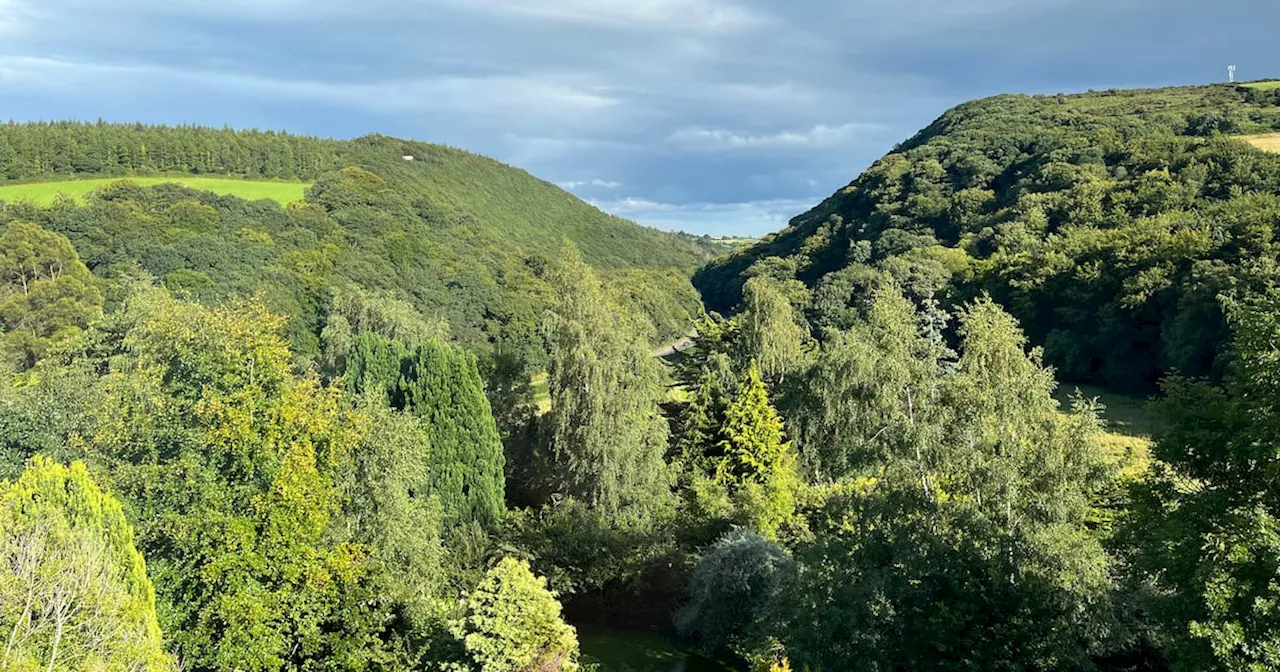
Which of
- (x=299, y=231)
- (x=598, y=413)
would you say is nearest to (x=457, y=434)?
(x=598, y=413)

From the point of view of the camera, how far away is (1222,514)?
10.5 meters

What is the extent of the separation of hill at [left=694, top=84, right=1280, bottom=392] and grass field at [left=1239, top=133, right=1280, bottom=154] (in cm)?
204

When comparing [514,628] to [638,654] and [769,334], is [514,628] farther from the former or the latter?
[769,334]

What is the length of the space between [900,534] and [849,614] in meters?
1.88

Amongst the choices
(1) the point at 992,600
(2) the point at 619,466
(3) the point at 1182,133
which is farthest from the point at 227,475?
(3) the point at 1182,133

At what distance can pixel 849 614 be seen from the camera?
1377cm

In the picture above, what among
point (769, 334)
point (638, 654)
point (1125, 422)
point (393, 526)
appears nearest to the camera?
point (393, 526)

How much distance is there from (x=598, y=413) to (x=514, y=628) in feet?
43.0

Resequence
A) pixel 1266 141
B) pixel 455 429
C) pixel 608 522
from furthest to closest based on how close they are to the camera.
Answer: pixel 1266 141, pixel 455 429, pixel 608 522

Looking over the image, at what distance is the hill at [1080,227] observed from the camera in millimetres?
42156

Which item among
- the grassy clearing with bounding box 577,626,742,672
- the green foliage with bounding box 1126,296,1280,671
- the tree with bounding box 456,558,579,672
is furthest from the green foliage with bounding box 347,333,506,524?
the green foliage with bounding box 1126,296,1280,671

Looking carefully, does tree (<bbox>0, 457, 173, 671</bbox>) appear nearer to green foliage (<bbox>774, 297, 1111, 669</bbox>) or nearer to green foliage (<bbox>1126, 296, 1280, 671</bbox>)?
green foliage (<bbox>774, 297, 1111, 669</bbox>)

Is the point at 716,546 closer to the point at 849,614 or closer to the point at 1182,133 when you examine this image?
the point at 849,614

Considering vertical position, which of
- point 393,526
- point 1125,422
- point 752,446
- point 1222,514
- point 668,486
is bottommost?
point 668,486
